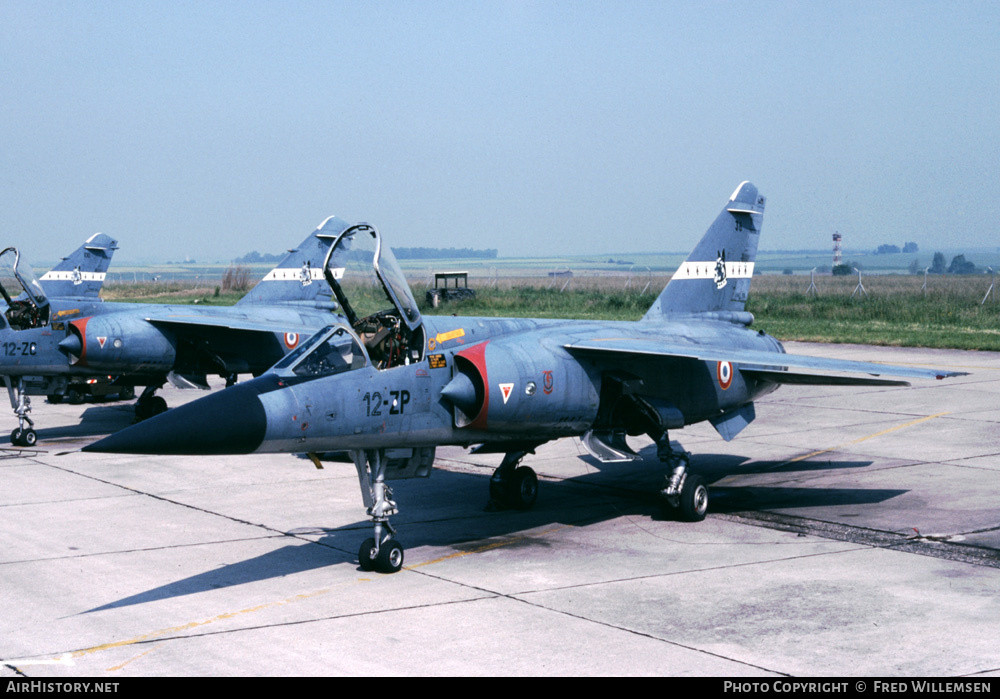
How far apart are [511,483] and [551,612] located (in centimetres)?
464

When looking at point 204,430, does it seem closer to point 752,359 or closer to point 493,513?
point 493,513

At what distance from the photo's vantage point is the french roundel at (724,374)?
46.1 ft

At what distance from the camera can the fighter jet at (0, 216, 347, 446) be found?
811 inches

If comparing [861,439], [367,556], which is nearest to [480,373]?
[367,556]

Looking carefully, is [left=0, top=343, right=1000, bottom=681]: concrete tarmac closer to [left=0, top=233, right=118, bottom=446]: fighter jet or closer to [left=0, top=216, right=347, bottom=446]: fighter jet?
[left=0, top=233, right=118, bottom=446]: fighter jet

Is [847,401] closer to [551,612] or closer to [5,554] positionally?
[551,612]

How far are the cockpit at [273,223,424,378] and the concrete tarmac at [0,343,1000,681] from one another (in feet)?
7.54

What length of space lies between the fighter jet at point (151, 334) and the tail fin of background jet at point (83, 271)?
4503 mm

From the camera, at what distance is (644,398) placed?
13438mm

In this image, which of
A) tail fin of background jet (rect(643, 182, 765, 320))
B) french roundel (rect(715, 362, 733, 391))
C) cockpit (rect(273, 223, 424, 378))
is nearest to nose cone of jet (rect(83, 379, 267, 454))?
cockpit (rect(273, 223, 424, 378))

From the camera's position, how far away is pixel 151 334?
2161 cm

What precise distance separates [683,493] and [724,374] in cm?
202

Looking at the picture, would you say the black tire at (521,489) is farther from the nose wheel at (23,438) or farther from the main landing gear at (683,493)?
the nose wheel at (23,438)

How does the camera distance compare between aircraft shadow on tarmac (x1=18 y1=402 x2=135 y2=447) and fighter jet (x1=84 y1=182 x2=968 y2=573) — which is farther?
aircraft shadow on tarmac (x1=18 y1=402 x2=135 y2=447)
